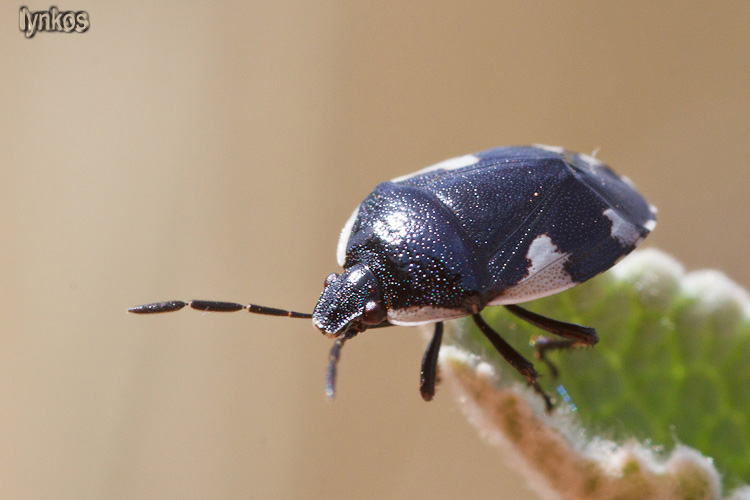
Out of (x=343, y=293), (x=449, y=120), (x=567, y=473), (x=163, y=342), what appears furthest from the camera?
(x=449, y=120)

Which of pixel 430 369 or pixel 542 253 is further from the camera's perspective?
pixel 430 369

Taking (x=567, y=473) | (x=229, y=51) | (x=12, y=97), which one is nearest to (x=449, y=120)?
(x=229, y=51)

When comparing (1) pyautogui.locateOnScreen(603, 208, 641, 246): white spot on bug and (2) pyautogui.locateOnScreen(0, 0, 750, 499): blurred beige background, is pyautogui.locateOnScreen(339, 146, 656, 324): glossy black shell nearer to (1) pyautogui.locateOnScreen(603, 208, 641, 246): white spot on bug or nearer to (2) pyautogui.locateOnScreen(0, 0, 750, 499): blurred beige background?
(1) pyautogui.locateOnScreen(603, 208, 641, 246): white spot on bug

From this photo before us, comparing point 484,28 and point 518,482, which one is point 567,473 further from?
point 484,28

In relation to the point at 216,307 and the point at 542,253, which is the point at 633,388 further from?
the point at 216,307
